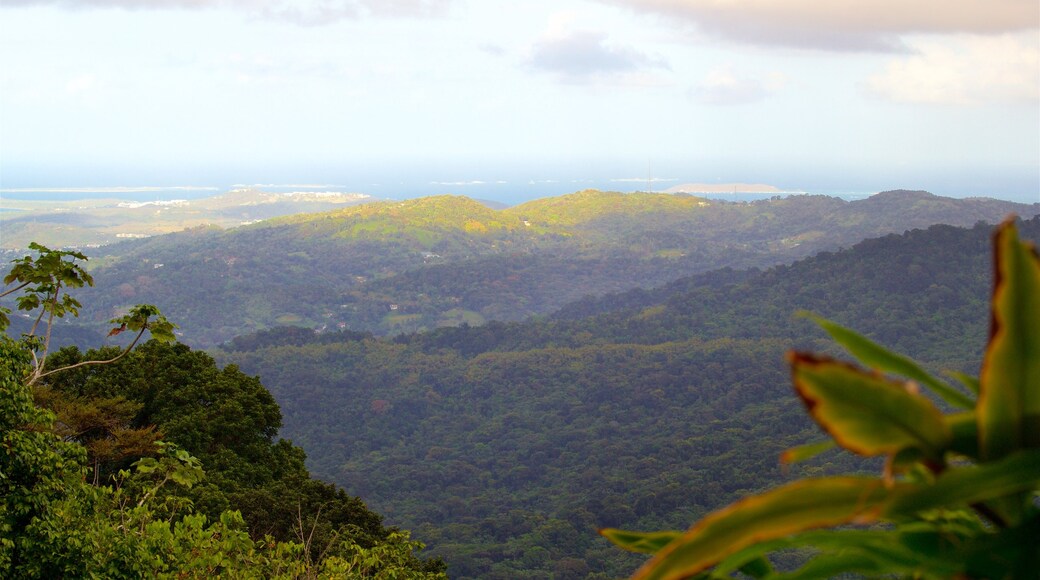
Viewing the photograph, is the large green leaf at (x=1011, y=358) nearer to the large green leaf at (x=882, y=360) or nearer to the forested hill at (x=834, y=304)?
the large green leaf at (x=882, y=360)

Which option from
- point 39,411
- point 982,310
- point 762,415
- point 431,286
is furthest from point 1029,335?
point 431,286

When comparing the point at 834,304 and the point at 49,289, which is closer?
the point at 49,289

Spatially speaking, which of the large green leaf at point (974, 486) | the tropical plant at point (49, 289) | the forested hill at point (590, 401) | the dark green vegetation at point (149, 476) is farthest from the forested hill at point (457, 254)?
the large green leaf at point (974, 486)

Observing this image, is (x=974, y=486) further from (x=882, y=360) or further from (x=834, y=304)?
(x=834, y=304)

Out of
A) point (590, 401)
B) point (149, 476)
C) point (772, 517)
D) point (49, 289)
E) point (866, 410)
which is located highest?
point (866, 410)

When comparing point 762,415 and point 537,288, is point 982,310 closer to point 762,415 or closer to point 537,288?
point 762,415

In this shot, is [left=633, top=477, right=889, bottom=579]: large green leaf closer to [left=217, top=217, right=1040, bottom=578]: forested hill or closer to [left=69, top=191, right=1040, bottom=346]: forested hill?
[left=217, top=217, right=1040, bottom=578]: forested hill

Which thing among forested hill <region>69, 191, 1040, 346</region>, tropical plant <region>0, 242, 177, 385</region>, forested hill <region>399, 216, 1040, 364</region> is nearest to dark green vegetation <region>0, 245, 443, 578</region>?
tropical plant <region>0, 242, 177, 385</region>

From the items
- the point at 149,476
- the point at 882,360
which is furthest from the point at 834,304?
the point at 882,360
